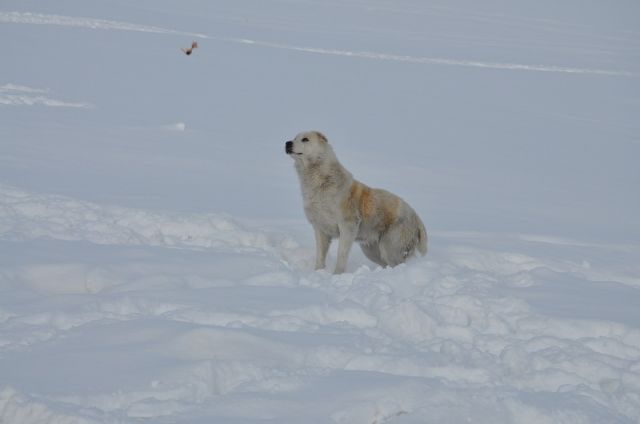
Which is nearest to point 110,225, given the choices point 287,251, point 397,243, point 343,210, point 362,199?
point 287,251

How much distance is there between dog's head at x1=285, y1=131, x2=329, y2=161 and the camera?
7.32 m

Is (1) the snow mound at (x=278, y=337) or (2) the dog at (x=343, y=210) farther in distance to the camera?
(2) the dog at (x=343, y=210)

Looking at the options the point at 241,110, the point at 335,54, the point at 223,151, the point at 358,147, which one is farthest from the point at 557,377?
the point at 335,54

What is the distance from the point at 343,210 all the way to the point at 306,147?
664 mm

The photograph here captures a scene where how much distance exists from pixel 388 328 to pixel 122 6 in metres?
30.5

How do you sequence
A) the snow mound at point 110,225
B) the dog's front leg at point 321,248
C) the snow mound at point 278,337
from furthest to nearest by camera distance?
the dog's front leg at point 321,248, the snow mound at point 110,225, the snow mound at point 278,337

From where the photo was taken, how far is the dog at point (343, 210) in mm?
7246

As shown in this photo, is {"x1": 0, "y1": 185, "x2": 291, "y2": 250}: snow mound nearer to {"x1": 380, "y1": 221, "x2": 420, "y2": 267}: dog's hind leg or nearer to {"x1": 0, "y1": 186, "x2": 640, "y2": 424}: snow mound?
{"x1": 0, "y1": 186, "x2": 640, "y2": 424}: snow mound

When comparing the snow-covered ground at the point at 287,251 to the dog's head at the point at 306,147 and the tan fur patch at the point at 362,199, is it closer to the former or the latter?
the tan fur patch at the point at 362,199

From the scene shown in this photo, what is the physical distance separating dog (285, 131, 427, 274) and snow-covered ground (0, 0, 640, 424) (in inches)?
15.1

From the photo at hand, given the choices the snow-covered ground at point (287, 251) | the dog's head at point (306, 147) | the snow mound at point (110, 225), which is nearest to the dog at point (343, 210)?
the dog's head at point (306, 147)

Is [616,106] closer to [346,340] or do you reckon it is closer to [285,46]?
[285,46]

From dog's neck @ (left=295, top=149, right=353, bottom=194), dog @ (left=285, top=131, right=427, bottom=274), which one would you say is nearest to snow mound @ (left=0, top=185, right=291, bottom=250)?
dog @ (left=285, top=131, right=427, bottom=274)

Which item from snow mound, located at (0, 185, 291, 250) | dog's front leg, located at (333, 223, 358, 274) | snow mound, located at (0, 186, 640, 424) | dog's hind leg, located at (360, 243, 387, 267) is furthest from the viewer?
dog's hind leg, located at (360, 243, 387, 267)
